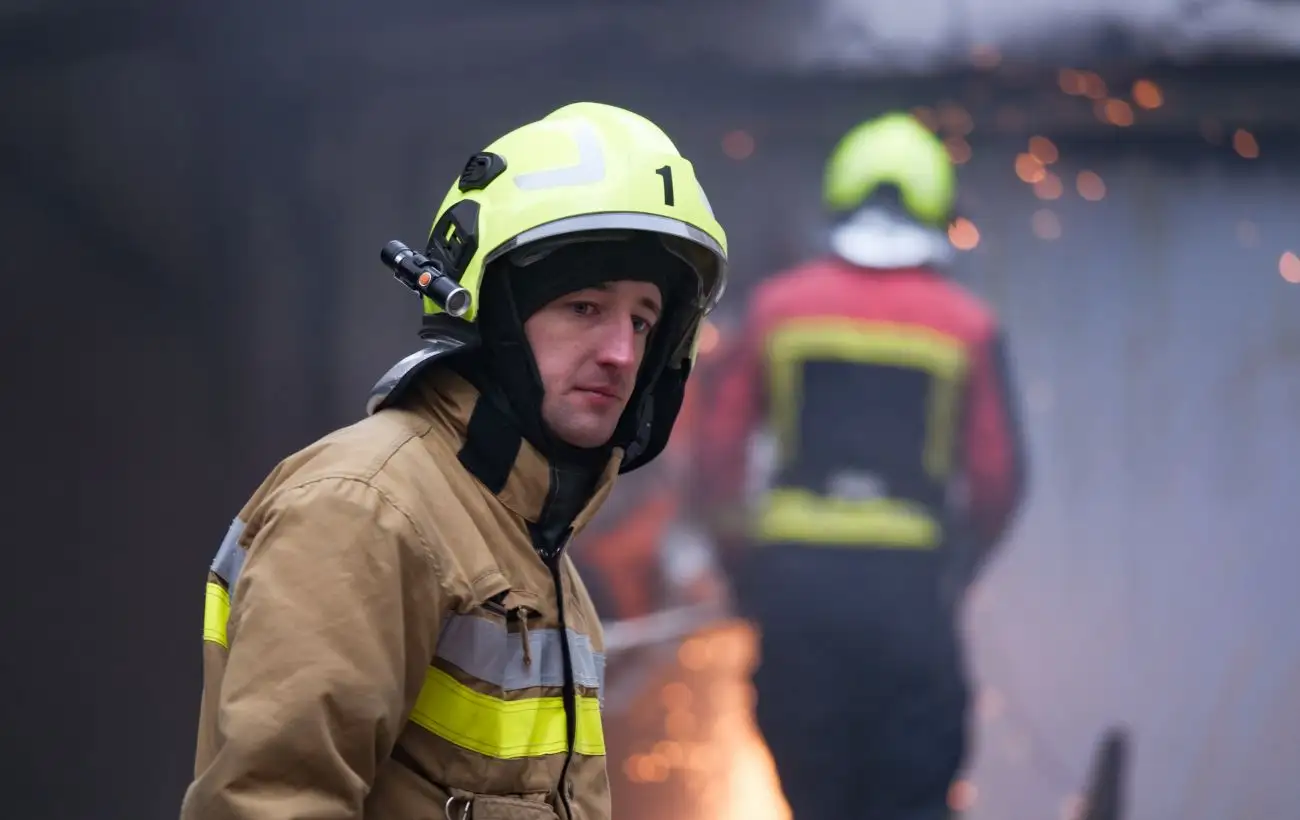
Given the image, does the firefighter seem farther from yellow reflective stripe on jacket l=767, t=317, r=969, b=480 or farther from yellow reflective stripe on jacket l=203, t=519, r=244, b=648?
yellow reflective stripe on jacket l=767, t=317, r=969, b=480

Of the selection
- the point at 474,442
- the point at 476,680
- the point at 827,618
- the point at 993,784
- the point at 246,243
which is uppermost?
the point at 246,243

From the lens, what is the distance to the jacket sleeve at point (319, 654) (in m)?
1.22

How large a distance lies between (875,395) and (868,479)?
205 mm

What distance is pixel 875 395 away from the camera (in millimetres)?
3508

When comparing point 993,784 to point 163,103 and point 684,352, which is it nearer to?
point 684,352

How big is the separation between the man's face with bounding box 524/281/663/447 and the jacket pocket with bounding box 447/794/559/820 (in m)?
0.39

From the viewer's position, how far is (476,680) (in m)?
1.41

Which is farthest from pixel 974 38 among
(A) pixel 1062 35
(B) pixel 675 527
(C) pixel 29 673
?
(C) pixel 29 673

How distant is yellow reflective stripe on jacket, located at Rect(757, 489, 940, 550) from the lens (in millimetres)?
3477

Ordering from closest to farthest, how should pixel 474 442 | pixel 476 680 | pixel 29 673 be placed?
pixel 476 680
pixel 474 442
pixel 29 673

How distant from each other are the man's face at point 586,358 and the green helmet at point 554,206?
6 cm

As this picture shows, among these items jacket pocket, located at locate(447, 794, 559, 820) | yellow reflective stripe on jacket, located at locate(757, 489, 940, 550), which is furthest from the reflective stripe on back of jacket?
yellow reflective stripe on jacket, located at locate(757, 489, 940, 550)

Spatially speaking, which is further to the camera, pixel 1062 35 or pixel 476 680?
pixel 1062 35

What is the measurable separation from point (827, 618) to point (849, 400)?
0.53m
